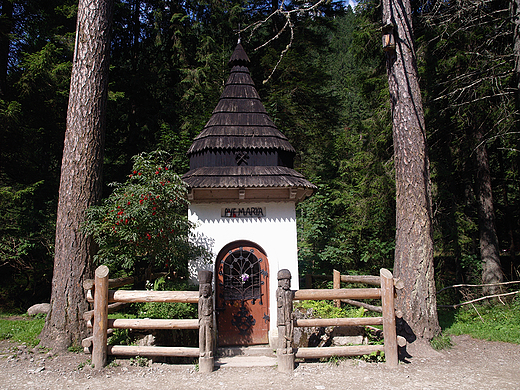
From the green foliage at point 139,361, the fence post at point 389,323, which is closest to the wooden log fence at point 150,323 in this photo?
the green foliage at point 139,361

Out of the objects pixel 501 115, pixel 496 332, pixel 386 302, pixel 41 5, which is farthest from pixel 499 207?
pixel 41 5

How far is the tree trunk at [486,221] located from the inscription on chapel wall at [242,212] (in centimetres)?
783

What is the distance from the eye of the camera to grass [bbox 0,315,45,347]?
7.38m

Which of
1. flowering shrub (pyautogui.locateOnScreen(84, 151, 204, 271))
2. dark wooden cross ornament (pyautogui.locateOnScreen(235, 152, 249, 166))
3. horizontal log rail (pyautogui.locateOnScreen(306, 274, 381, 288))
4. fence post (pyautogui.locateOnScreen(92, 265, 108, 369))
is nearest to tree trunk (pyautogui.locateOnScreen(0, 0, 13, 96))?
flowering shrub (pyautogui.locateOnScreen(84, 151, 204, 271))

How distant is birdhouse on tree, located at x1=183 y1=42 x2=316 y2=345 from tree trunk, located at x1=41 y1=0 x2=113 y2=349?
213cm

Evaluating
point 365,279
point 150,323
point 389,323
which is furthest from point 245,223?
point 389,323

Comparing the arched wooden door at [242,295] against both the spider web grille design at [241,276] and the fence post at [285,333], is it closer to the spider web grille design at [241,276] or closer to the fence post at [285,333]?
the spider web grille design at [241,276]

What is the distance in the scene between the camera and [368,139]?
45.1ft

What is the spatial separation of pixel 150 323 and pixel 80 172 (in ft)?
11.0

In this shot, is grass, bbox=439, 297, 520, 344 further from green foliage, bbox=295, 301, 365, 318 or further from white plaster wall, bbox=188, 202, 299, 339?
white plaster wall, bbox=188, 202, 299, 339

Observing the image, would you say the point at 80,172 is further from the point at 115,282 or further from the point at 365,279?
the point at 365,279

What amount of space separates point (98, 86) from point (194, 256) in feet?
13.5

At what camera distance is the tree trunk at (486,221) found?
38.1 ft

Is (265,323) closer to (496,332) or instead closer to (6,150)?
(496,332)
